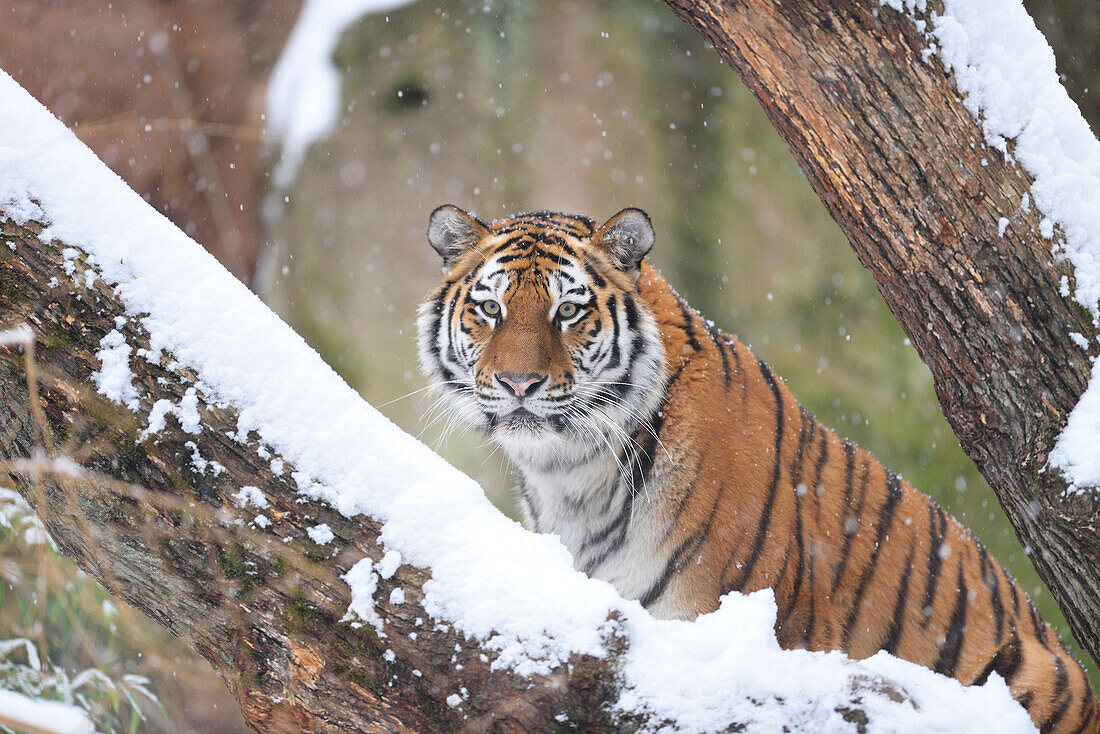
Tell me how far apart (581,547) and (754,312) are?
8.77ft

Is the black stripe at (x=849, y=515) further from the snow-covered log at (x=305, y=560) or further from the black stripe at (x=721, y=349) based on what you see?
the snow-covered log at (x=305, y=560)

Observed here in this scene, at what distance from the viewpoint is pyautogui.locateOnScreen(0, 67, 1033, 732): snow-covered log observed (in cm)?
140

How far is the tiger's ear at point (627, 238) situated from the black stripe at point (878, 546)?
98 centimetres

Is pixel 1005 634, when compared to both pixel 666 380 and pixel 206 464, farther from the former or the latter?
pixel 206 464

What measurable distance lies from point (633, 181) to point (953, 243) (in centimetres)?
331

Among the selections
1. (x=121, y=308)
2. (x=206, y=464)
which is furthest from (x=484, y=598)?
(x=121, y=308)

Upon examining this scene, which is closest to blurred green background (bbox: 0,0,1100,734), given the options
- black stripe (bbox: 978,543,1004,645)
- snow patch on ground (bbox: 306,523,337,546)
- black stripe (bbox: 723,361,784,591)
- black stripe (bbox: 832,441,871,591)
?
black stripe (bbox: 978,543,1004,645)

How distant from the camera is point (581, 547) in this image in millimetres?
2484

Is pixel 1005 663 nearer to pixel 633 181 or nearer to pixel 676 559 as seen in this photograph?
pixel 676 559

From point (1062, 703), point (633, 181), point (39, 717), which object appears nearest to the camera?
point (39, 717)

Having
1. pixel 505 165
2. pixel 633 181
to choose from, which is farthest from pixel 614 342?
pixel 505 165

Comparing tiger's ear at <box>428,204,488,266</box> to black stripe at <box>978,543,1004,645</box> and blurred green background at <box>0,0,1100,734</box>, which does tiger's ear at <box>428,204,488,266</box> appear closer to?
black stripe at <box>978,543,1004,645</box>

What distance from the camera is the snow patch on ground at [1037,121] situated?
1.61m

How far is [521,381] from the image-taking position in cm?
222
